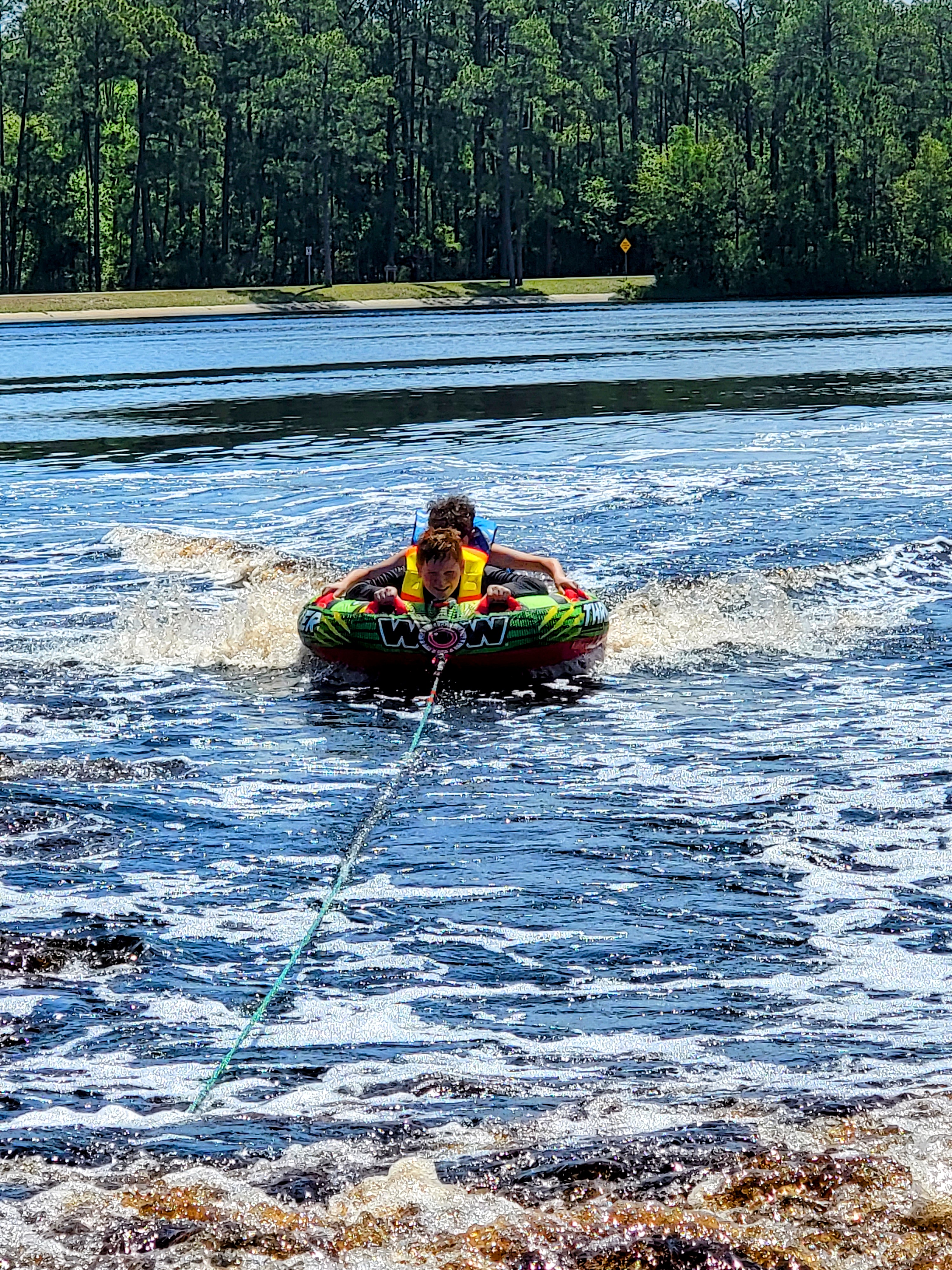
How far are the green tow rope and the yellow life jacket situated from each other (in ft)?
1.91

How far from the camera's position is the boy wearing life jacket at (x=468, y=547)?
12117 millimetres

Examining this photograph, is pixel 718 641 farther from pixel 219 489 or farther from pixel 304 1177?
pixel 219 489

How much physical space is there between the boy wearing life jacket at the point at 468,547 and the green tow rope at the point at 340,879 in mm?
1089

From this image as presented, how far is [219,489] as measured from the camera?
2358 centimetres

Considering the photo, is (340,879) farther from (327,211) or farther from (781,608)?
(327,211)

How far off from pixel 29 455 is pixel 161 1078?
23126 millimetres

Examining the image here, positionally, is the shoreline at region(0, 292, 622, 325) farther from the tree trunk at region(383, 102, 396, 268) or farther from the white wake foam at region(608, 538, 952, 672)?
the white wake foam at region(608, 538, 952, 672)

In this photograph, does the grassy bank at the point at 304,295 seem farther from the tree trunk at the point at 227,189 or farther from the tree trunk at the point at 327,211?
the tree trunk at the point at 227,189

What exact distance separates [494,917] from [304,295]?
82.7 metres

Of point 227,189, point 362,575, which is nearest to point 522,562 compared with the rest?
point 362,575

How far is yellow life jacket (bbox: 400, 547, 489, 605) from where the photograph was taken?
1197cm

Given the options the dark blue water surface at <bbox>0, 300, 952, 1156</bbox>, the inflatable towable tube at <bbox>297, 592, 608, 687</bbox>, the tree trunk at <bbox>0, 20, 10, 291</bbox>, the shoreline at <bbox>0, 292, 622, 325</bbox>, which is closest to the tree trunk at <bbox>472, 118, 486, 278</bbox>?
the shoreline at <bbox>0, 292, 622, 325</bbox>

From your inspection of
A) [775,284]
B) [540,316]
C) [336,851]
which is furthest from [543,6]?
[336,851]

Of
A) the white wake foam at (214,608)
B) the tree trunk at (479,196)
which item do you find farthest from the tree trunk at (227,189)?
the white wake foam at (214,608)
